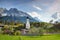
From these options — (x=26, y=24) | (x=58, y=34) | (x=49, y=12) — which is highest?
(x=49, y=12)

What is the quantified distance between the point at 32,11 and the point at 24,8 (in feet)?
0.37

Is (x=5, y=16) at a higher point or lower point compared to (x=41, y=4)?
lower

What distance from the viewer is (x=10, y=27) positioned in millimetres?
1829

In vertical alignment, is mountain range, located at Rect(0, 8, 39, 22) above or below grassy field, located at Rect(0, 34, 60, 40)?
above

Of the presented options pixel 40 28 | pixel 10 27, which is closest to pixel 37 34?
pixel 40 28

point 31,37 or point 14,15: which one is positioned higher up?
point 14,15

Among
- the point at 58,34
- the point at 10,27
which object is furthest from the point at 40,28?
the point at 10,27

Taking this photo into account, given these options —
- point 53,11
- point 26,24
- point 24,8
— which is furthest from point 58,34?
point 24,8

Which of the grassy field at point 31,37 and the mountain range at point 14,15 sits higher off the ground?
the mountain range at point 14,15

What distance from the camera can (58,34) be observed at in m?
1.80

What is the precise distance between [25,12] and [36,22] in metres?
0.19

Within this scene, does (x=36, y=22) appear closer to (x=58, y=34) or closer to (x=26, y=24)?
(x=26, y=24)

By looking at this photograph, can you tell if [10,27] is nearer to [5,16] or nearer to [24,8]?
[5,16]

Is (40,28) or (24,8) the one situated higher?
(24,8)
